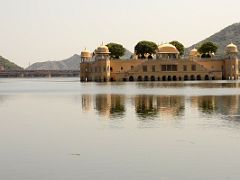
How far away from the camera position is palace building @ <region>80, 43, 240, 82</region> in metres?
114

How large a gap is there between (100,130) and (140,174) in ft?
28.0

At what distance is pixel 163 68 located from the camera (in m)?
114

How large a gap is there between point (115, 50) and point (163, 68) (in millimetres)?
14027

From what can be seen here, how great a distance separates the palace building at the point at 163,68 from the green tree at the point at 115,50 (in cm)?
605

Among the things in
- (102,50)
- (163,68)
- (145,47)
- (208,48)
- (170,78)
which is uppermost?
(145,47)

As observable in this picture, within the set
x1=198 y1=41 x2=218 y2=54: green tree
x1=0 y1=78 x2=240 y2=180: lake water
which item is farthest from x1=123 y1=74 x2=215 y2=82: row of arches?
x1=0 y1=78 x2=240 y2=180: lake water

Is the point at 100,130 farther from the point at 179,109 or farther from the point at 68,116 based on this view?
the point at 179,109

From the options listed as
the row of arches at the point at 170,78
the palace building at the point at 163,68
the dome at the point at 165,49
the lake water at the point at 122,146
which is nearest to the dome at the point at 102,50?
the palace building at the point at 163,68

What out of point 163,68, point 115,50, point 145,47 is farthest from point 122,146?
point 115,50

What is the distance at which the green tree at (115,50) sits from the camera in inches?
4847

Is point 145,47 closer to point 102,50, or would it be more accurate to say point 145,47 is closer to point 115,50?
point 115,50

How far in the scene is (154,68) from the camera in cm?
11400

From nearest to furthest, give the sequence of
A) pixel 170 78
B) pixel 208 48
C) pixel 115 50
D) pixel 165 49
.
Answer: pixel 165 49 → pixel 170 78 → pixel 115 50 → pixel 208 48

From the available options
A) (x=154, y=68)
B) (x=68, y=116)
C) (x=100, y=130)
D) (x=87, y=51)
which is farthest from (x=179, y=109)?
(x=87, y=51)
